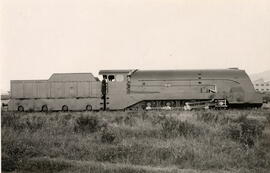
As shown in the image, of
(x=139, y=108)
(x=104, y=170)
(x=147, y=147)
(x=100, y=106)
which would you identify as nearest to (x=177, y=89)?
(x=139, y=108)

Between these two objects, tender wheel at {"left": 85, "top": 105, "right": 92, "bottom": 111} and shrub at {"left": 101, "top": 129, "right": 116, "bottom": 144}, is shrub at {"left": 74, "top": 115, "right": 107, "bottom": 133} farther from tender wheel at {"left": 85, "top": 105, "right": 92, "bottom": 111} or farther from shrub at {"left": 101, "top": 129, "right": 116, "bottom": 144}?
tender wheel at {"left": 85, "top": 105, "right": 92, "bottom": 111}

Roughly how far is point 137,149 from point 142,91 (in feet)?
43.8

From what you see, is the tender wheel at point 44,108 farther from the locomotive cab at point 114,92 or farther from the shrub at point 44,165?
the shrub at point 44,165

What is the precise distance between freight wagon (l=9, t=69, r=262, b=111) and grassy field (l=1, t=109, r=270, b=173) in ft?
28.3

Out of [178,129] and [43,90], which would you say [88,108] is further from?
[178,129]

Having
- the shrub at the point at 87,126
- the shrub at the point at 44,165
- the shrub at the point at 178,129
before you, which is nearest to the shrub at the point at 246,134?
the shrub at the point at 178,129

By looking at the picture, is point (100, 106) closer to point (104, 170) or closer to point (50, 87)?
point (50, 87)

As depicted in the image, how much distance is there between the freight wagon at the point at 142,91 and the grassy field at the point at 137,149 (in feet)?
28.3

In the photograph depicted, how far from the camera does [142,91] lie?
24625 millimetres

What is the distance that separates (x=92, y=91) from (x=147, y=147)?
13388mm

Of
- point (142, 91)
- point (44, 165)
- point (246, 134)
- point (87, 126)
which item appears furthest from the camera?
point (142, 91)

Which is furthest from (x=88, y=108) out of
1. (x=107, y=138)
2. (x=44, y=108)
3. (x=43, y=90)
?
(x=107, y=138)

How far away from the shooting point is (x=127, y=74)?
24.9 metres

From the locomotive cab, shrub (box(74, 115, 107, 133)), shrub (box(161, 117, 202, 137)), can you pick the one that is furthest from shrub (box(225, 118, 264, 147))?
the locomotive cab
